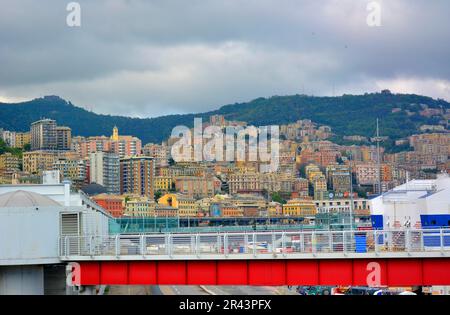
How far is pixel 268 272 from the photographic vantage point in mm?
23297

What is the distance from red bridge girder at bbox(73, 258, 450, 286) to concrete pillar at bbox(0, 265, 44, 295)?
1261mm

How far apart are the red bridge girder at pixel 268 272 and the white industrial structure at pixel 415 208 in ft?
82.6

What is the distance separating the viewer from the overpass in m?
22.7

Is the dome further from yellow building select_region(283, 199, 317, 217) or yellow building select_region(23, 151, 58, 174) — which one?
yellow building select_region(23, 151, 58, 174)

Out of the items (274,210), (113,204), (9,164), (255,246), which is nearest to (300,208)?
(274,210)

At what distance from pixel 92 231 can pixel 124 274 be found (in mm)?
5414

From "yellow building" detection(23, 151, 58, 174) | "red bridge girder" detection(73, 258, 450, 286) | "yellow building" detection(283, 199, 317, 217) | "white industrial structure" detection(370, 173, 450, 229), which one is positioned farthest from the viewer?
"yellow building" detection(23, 151, 58, 174)

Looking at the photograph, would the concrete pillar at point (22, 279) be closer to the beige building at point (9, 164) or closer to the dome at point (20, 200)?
the dome at point (20, 200)

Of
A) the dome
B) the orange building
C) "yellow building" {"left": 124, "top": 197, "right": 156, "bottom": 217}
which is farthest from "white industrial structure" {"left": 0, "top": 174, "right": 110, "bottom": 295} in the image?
"yellow building" {"left": 124, "top": 197, "right": 156, "bottom": 217}

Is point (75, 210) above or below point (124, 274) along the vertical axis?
above

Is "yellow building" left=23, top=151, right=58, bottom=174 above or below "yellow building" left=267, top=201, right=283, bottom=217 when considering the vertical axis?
above
